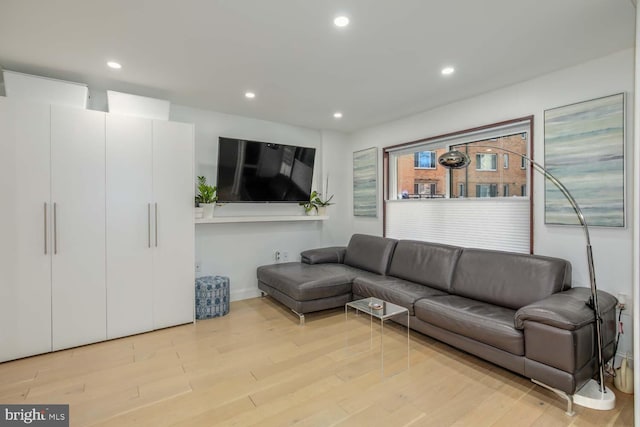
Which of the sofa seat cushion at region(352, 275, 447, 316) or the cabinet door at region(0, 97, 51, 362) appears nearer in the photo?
the cabinet door at region(0, 97, 51, 362)

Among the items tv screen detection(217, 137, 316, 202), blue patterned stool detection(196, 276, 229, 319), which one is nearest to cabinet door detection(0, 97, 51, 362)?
blue patterned stool detection(196, 276, 229, 319)

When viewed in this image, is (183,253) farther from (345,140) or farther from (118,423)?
(345,140)

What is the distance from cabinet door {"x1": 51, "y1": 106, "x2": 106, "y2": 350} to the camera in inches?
109

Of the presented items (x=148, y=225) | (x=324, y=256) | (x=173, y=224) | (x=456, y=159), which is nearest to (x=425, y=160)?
(x=456, y=159)

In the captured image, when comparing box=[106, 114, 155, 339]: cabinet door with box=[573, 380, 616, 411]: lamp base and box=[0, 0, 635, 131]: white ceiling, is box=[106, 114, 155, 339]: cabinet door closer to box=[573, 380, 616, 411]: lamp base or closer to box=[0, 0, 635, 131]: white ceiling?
box=[0, 0, 635, 131]: white ceiling

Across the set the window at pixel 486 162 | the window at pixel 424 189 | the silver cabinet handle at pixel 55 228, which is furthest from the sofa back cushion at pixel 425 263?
the silver cabinet handle at pixel 55 228

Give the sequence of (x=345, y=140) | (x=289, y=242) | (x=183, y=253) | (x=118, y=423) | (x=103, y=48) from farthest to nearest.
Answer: (x=345, y=140)
(x=289, y=242)
(x=183, y=253)
(x=103, y=48)
(x=118, y=423)

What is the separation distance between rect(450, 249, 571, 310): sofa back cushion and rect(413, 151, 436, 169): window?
1.34 m

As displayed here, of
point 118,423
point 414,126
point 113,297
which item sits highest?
point 414,126

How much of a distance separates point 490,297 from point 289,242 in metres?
2.81

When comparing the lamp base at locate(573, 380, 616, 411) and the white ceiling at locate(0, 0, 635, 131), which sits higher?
the white ceiling at locate(0, 0, 635, 131)

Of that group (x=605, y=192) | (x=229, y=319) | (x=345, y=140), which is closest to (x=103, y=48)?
(x=229, y=319)

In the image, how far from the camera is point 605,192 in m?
2.47

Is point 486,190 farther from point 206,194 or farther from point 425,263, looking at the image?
point 206,194
